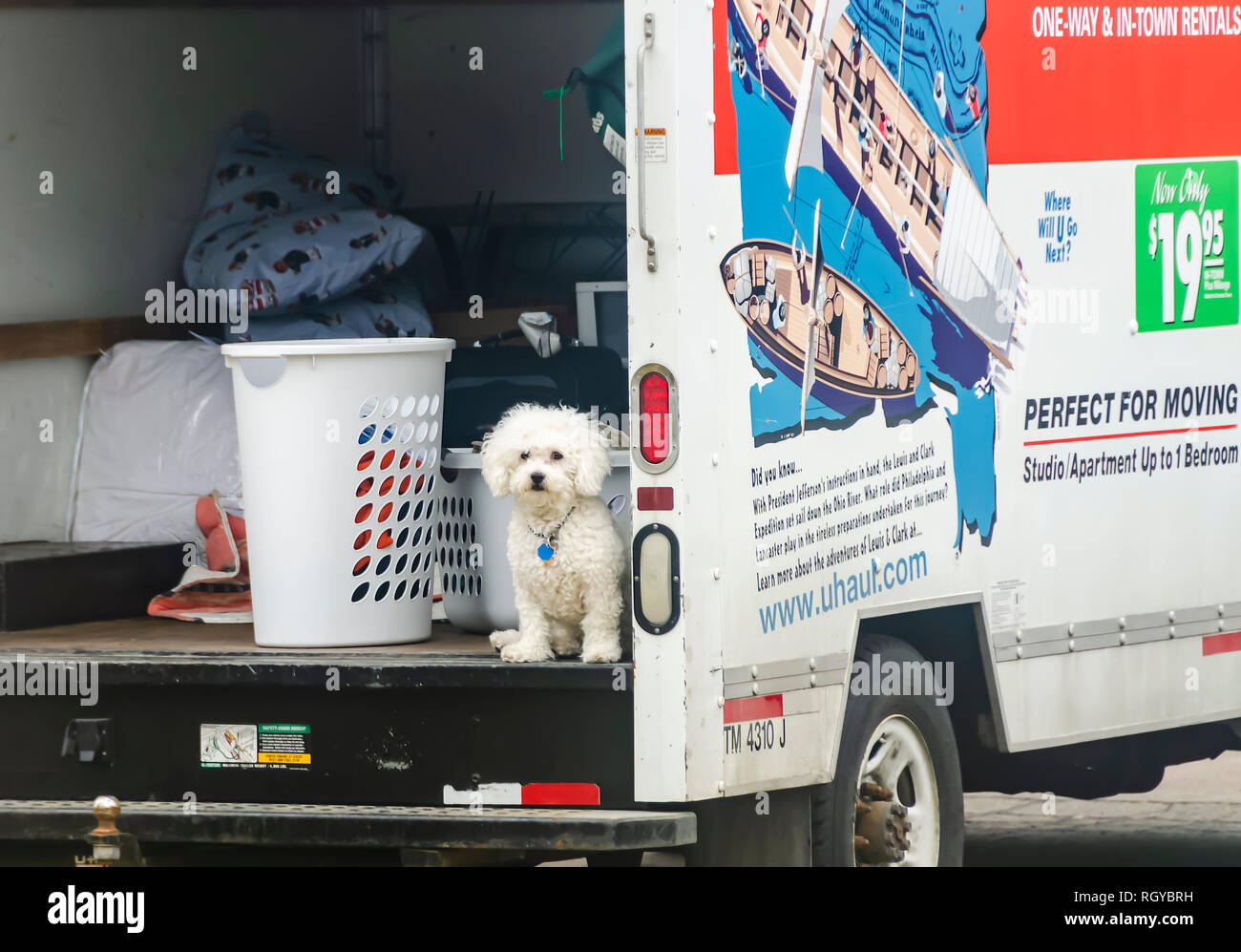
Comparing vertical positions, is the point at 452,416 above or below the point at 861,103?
below

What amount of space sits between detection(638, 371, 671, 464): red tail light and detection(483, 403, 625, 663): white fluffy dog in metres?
0.42

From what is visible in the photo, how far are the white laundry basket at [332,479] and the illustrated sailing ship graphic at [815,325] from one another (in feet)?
3.47

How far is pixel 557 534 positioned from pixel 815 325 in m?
0.80

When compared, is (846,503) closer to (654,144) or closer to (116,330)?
(654,144)

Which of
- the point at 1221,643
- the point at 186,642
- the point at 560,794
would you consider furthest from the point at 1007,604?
the point at 186,642

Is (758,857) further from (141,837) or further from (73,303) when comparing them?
(73,303)

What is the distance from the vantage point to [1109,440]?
552 cm

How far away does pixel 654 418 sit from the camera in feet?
14.1

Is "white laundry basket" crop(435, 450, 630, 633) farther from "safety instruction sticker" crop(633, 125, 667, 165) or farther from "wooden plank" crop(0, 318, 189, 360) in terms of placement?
"wooden plank" crop(0, 318, 189, 360)

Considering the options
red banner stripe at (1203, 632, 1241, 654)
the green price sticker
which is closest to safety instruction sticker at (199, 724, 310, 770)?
the green price sticker

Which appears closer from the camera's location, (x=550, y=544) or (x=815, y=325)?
(x=815, y=325)
